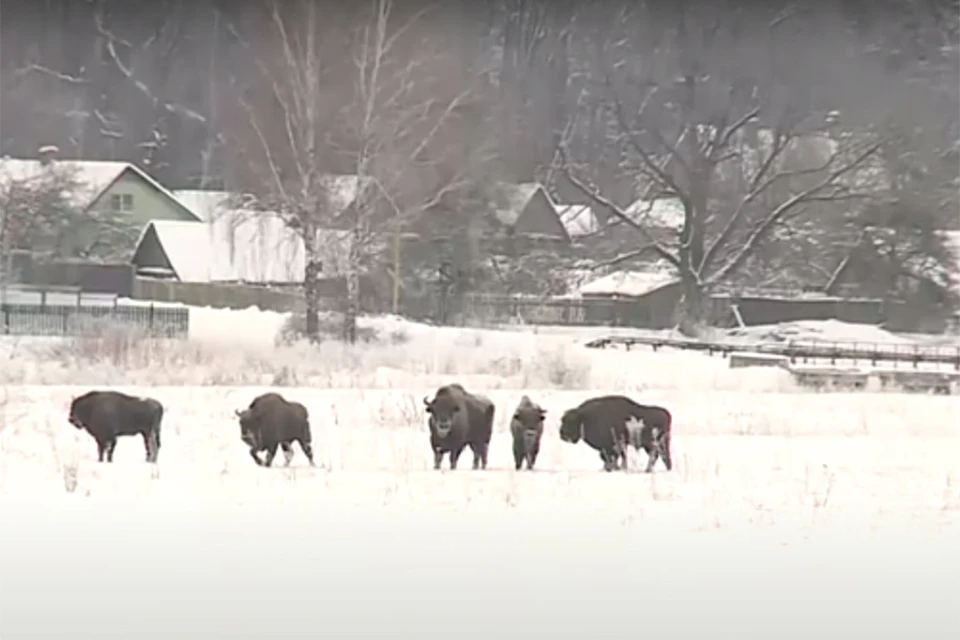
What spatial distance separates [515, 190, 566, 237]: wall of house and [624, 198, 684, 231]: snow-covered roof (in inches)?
5.0

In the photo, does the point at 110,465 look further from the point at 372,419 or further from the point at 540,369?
the point at 540,369

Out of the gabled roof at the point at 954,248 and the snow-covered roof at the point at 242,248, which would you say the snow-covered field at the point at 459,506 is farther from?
the gabled roof at the point at 954,248

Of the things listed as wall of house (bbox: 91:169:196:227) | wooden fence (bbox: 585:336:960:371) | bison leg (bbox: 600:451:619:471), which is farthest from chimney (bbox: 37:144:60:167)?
bison leg (bbox: 600:451:619:471)

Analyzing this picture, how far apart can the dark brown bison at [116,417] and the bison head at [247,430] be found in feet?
0.47

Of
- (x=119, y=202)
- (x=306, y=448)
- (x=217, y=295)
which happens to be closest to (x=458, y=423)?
(x=306, y=448)

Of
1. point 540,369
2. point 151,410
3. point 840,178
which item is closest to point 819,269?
point 840,178

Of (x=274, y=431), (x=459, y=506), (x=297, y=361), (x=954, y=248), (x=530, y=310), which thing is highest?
(x=954, y=248)

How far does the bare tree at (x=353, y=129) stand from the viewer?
2.27 meters

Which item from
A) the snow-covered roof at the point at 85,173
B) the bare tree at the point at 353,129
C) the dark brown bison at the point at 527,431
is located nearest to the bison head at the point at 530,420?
the dark brown bison at the point at 527,431

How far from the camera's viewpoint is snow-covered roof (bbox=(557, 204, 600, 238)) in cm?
228

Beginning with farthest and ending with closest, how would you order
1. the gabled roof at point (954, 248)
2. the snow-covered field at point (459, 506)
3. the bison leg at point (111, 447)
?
the gabled roof at point (954, 248) < the bison leg at point (111, 447) < the snow-covered field at point (459, 506)

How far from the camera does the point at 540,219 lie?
229 cm

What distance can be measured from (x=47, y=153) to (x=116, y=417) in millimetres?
481

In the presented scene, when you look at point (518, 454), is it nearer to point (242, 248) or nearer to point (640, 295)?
point (640, 295)
